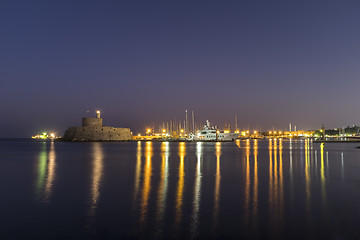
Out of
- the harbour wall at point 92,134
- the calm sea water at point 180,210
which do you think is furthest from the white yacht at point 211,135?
the calm sea water at point 180,210

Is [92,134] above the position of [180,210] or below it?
above

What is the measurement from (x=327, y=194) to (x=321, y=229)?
653cm

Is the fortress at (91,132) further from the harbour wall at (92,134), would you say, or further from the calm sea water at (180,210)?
the calm sea water at (180,210)

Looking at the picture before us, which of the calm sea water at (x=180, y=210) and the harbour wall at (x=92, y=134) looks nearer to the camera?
the calm sea water at (x=180, y=210)

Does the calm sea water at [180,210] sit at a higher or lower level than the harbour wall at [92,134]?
lower

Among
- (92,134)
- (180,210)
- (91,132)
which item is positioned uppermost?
(91,132)

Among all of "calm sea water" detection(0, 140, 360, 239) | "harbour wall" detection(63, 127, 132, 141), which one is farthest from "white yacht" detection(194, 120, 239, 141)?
"calm sea water" detection(0, 140, 360, 239)

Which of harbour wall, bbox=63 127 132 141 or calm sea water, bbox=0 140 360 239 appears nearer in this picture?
calm sea water, bbox=0 140 360 239

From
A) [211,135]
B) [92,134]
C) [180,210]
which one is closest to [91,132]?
[92,134]

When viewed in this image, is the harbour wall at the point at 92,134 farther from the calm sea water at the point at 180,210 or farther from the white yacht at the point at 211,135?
the calm sea water at the point at 180,210

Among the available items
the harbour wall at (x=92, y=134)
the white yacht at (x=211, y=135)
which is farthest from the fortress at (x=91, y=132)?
the white yacht at (x=211, y=135)

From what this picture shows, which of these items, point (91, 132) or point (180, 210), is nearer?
point (180, 210)

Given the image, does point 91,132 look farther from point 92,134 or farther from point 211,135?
point 211,135

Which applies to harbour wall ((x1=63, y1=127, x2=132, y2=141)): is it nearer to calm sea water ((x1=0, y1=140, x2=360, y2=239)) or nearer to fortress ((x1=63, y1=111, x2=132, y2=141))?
fortress ((x1=63, y1=111, x2=132, y2=141))
